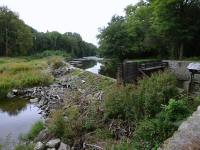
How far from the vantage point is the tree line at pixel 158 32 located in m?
28.1

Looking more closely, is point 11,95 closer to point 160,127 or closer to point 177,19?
point 160,127

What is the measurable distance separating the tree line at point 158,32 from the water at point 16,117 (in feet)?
54.7

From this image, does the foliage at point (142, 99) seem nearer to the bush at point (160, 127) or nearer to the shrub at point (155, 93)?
the shrub at point (155, 93)

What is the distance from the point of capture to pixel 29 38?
2406 inches

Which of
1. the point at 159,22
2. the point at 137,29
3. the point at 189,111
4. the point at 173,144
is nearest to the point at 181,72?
the point at 159,22

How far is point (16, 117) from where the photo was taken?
13.5 meters

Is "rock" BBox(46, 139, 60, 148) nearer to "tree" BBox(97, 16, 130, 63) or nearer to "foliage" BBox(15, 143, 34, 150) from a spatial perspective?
"foliage" BBox(15, 143, 34, 150)

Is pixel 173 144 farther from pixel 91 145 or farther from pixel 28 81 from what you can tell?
pixel 28 81

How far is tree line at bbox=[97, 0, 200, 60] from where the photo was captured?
28.1m

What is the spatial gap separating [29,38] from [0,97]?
45749 millimetres

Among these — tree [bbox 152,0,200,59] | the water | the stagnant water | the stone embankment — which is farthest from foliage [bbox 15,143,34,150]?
tree [bbox 152,0,200,59]

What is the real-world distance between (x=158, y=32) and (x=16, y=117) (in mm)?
20154

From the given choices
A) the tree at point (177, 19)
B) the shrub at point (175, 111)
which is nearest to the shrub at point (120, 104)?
the shrub at point (175, 111)

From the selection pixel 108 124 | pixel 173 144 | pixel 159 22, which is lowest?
pixel 108 124
